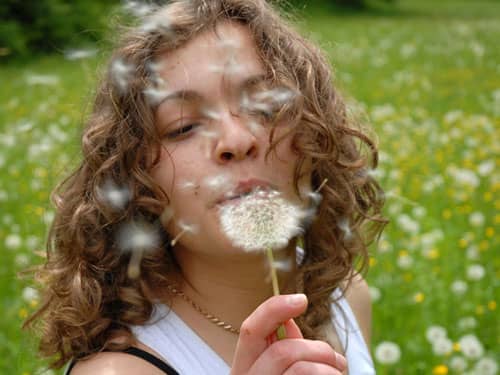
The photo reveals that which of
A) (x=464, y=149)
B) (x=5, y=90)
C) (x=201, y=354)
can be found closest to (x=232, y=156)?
(x=201, y=354)

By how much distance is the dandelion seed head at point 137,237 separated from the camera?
1.41 m

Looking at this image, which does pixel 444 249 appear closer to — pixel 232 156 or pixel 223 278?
pixel 223 278

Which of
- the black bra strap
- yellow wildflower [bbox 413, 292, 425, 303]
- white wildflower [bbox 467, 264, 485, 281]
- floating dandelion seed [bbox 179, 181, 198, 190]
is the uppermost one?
floating dandelion seed [bbox 179, 181, 198, 190]

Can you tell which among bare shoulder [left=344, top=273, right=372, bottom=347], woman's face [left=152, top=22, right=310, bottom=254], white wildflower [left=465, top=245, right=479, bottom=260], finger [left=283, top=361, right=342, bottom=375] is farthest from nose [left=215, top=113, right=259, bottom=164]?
white wildflower [left=465, top=245, right=479, bottom=260]

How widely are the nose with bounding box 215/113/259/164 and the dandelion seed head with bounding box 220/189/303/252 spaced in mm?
80

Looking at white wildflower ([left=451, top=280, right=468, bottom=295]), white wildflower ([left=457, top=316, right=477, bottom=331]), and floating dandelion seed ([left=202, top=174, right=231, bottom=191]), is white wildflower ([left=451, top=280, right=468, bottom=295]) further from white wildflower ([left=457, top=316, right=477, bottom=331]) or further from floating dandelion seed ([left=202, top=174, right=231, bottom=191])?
floating dandelion seed ([left=202, top=174, right=231, bottom=191])

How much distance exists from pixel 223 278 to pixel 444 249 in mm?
1438

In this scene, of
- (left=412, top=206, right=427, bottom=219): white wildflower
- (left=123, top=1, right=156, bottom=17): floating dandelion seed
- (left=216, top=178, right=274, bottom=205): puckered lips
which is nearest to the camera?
(left=216, top=178, right=274, bottom=205): puckered lips

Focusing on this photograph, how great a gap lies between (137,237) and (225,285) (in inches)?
7.7

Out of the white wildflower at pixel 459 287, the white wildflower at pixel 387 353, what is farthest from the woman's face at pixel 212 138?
the white wildflower at pixel 459 287

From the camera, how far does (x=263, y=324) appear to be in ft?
3.01

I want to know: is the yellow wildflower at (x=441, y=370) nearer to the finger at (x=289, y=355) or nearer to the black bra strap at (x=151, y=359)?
the black bra strap at (x=151, y=359)

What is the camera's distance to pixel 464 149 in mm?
3869

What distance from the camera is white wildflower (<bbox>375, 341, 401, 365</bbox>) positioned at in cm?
195
